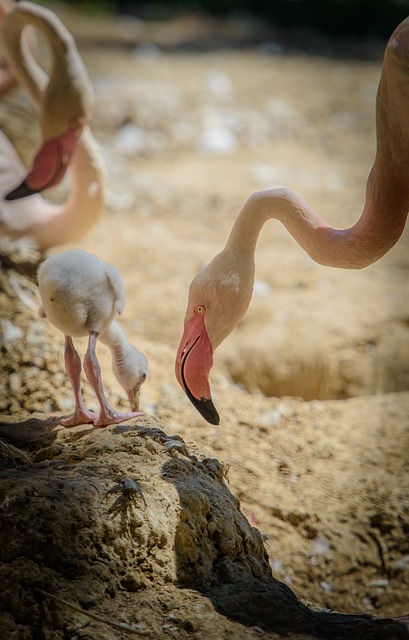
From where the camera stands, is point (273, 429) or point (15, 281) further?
point (15, 281)

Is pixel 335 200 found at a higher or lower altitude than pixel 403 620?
higher

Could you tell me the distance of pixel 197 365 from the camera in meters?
2.22

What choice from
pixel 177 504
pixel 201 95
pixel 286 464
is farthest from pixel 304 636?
pixel 201 95

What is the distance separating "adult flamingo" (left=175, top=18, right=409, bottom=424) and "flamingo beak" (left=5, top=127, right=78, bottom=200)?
4.22ft

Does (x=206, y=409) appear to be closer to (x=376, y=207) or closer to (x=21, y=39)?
(x=376, y=207)

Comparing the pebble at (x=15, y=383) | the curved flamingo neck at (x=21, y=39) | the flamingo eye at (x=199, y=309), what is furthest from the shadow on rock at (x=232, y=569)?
the curved flamingo neck at (x=21, y=39)

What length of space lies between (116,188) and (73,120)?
1944mm

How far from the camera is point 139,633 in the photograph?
1583 millimetres

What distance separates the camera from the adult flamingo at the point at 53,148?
3285mm

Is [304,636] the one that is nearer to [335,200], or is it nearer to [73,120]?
[73,120]

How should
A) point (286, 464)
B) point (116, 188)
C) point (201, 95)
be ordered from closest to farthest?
point (286, 464) < point (116, 188) < point (201, 95)

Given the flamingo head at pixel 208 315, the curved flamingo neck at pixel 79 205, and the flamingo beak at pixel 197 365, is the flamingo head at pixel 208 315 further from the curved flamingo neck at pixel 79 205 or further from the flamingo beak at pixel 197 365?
the curved flamingo neck at pixel 79 205

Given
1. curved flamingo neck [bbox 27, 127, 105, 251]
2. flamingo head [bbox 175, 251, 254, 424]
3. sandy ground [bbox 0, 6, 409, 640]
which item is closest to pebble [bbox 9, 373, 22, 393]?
sandy ground [bbox 0, 6, 409, 640]

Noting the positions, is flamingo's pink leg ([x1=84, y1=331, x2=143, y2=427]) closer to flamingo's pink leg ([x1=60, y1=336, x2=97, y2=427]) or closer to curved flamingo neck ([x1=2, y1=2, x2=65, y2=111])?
flamingo's pink leg ([x1=60, y1=336, x2=97, y2=427])
